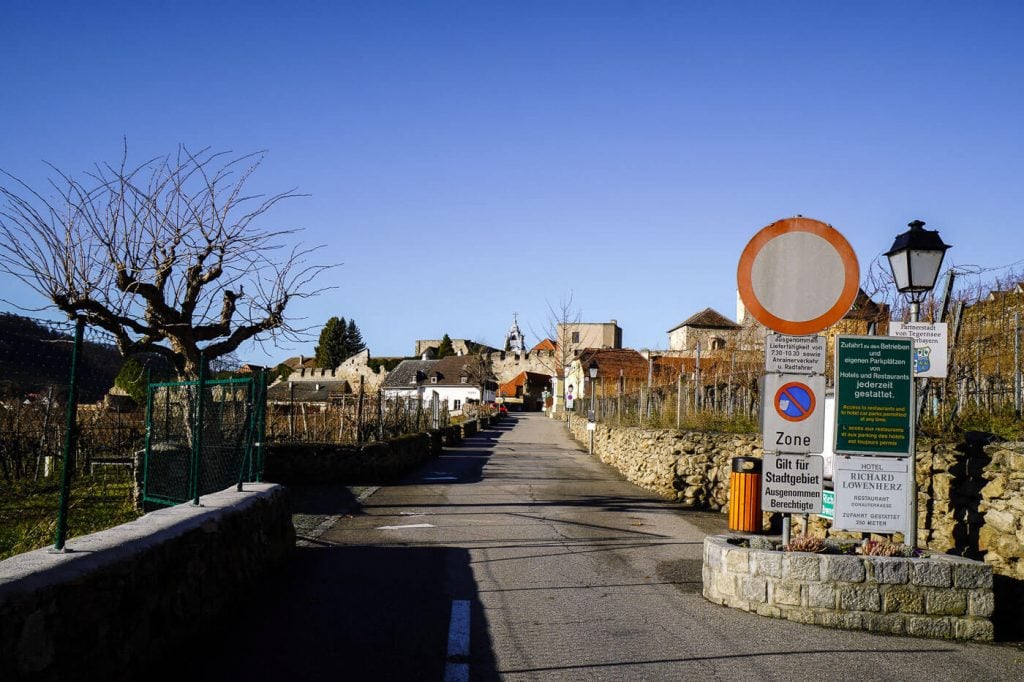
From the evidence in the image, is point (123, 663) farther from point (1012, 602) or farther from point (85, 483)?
point (85, 483)

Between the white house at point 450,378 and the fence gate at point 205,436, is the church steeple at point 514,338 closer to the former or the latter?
the white house at point 450,378

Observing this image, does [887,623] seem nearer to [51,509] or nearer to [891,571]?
[891,571]

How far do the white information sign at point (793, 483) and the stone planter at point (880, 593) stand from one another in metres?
0.58

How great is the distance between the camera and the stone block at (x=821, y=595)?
6680 mm

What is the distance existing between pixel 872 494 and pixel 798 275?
1977 millimetres

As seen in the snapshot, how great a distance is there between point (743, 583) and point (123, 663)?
15.3 feet

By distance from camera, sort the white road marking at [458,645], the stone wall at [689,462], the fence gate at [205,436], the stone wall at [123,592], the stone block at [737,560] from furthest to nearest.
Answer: the stone wall at [689,462] < the fence gate at [205,436] < the stone block at [737,560] < the white road marking at [458,645] < the stone wall at [123,592]

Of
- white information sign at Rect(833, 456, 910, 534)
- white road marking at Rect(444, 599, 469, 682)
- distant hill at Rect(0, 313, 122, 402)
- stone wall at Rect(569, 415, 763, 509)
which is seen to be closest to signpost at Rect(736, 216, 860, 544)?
white information sign at Rect(833, 456, 910, 534)

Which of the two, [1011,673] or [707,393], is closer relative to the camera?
[1011,673]

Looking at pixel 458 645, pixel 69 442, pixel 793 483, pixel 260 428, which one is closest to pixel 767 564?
pixel 793 483

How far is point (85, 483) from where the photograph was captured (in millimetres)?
17156

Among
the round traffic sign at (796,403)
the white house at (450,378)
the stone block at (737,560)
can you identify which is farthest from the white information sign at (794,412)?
the white house at (450,378)

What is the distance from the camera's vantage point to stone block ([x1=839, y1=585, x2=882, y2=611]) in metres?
6.63

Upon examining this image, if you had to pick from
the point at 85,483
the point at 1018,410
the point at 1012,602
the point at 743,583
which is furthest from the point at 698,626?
the point at 85,483
